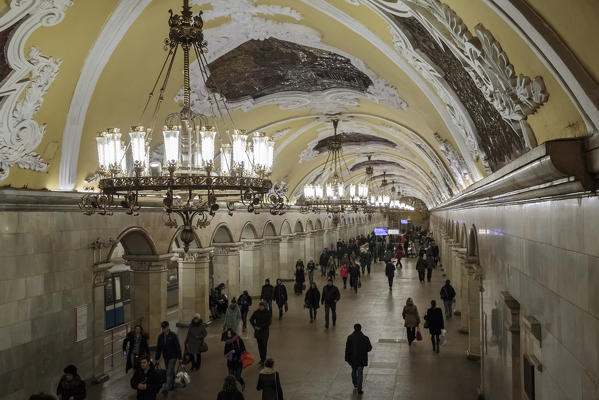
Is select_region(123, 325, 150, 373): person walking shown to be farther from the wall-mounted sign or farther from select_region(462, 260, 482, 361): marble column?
select_region(462, 260, 482, 361): marble column

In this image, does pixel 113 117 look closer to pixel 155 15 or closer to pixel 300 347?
pixel 155 15

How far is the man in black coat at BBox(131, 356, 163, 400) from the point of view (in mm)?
7238

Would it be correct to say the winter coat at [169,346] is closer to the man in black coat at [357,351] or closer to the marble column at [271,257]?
the man in black coat at [357,351]

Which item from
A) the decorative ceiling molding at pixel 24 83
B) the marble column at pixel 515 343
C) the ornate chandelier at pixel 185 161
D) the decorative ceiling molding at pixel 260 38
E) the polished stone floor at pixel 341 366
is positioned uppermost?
the decorative ceiling molding at pixel 260 38

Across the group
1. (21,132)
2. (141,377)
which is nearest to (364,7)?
(21,132)

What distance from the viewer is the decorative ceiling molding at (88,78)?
730 centimetres

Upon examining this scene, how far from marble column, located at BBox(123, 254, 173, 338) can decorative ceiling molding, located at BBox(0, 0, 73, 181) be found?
454 cm

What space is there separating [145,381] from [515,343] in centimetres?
500

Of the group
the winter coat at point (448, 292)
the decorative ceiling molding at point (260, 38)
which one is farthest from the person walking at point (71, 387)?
the winter coat at point (448, 292)

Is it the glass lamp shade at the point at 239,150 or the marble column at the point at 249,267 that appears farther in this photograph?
the marble column at the point at 249,267

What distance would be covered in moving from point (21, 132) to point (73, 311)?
334cm

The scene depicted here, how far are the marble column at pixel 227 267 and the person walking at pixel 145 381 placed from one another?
994 centimetres

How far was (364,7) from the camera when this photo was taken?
6.30m

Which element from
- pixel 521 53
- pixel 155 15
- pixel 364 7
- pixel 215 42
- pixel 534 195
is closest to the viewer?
pixel 521 53
